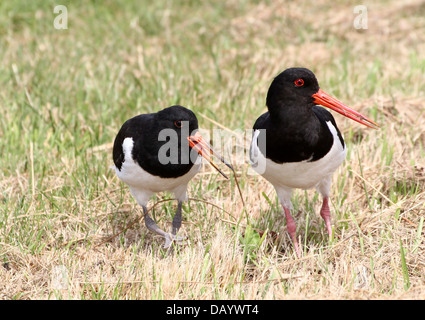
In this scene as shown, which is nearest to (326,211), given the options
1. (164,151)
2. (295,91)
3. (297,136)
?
(297,136)

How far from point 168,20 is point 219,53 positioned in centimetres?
180

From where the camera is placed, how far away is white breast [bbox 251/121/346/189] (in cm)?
451

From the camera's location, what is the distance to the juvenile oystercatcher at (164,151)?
462 centimetres

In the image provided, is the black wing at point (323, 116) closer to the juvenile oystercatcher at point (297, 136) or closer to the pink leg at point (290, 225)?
the juvenile oystercatcher at point (297, 136)

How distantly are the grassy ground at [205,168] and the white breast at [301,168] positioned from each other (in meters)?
0.40

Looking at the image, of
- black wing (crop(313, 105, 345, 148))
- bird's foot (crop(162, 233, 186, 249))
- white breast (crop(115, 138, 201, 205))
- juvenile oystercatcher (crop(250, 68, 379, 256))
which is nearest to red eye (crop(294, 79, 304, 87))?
juvenile oystercatcher (crop(250, 68, 379, 256))

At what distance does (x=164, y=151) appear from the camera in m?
4.65

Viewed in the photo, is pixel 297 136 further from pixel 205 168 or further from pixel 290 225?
pixel 205 168

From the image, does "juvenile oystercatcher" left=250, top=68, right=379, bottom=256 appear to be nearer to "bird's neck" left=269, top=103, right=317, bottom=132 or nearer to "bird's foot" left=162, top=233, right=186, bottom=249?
"bird's neck" left=269, top=103, right=317, bottom=132

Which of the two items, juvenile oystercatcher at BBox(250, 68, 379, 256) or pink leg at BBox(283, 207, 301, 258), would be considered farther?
pink leg at BBox(283, 207, 301, 258)
